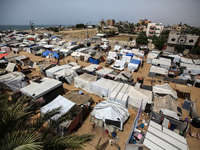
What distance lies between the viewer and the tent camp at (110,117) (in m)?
9.12

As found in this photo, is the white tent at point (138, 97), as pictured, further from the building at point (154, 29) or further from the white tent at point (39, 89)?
the building at point (154, 29)

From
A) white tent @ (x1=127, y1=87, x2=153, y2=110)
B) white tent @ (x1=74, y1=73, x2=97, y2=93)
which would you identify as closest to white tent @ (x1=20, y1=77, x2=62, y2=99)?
white tent @ (x1=74, y1=73, x2=97, y2=93)

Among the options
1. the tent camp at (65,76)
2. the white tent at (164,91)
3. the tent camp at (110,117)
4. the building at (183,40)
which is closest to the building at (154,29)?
the building at (183,40)

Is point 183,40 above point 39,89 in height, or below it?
above

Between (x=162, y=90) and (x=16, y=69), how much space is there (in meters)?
25.1

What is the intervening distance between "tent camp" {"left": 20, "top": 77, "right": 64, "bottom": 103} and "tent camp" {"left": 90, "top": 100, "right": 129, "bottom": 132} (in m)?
5.94

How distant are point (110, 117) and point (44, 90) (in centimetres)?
A: 789

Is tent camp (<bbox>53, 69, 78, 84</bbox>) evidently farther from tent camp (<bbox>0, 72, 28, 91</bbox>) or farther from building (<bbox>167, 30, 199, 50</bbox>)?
building (<bbox>167, 30, 199, 50</bbox>)

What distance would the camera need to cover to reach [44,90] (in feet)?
38.1

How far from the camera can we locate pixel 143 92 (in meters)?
12.2

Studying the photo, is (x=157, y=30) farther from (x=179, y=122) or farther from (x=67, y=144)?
(x=67, y=144)

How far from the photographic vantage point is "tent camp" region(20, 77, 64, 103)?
36.4ft

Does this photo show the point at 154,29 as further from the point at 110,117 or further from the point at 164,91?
the point at 110,117

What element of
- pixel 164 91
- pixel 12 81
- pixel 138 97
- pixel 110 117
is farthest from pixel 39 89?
pixel 164 91
